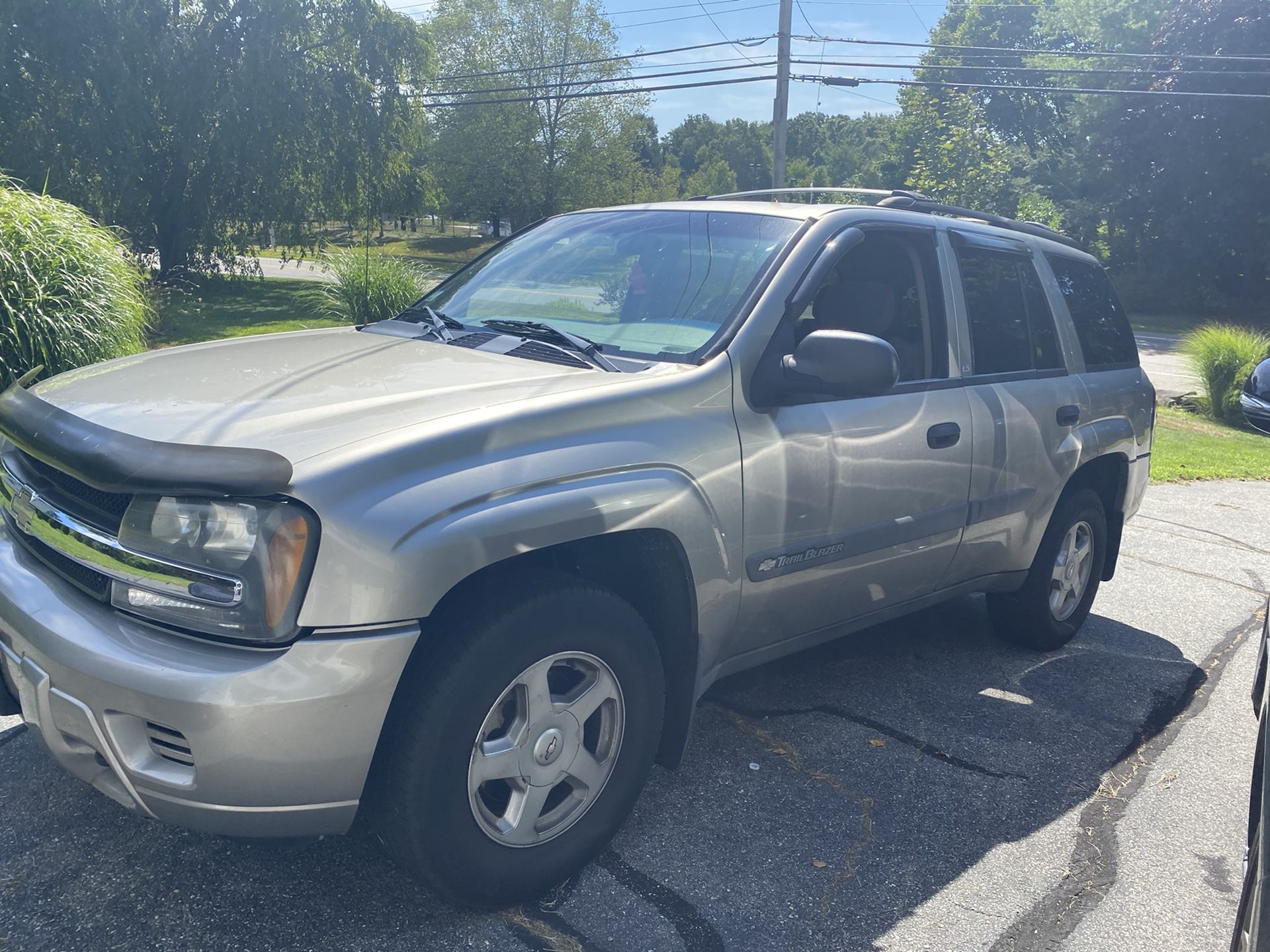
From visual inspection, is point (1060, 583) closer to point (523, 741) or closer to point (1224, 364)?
point (523, 741)

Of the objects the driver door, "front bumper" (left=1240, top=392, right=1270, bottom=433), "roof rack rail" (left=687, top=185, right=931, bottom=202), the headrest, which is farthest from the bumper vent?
"front bumper" (left=1240, top=392, right=1270, bottom=433)

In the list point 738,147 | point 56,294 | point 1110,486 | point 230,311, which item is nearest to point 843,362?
point 1110,486

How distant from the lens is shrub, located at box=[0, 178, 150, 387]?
6.71m

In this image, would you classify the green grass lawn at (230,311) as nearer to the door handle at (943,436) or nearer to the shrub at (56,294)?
the shrub at (56,294)

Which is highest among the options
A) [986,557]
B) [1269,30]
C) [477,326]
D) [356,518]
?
[1269,30]

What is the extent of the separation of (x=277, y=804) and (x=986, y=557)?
3.00 metres

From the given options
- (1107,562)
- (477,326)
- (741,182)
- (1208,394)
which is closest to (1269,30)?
(1208,394)

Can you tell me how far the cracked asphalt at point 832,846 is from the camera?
2.62m

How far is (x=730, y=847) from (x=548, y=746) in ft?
2.49

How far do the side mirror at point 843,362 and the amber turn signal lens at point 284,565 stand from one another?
155 cm

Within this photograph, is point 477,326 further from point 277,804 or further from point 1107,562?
point 1107,562

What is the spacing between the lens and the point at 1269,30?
3291 centimetres

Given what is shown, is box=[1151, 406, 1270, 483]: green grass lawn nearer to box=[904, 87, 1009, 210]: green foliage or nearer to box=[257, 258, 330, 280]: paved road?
box=[904, 87, 1009, 210]: green foliage

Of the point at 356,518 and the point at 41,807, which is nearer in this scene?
the point at 356,518
